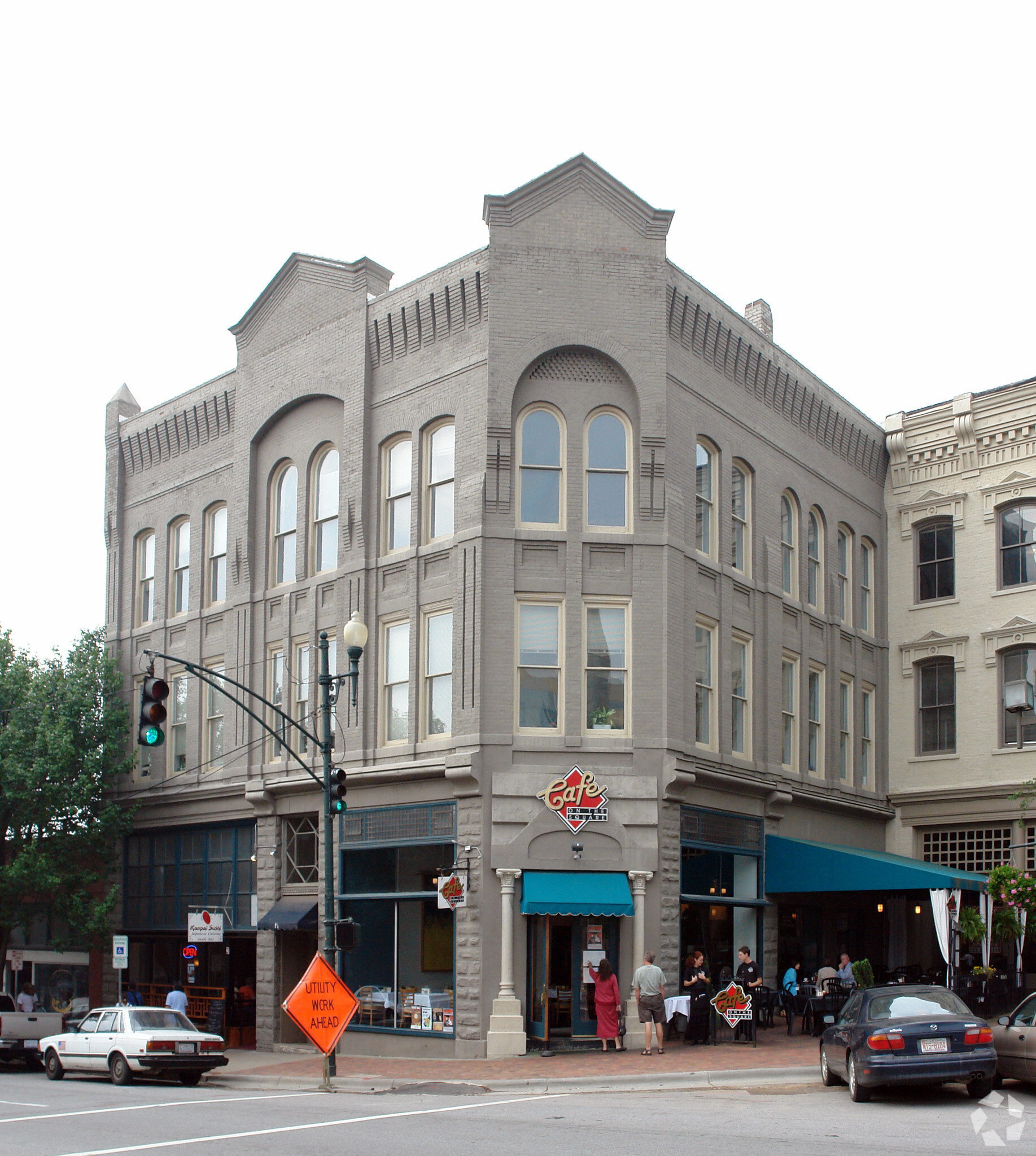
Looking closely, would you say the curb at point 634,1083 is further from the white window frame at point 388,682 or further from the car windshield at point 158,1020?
the white window frame at point 388,682

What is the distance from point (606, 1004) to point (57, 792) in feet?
48.2

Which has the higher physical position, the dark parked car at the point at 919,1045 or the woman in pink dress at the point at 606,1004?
the dark parked car at the point at 919,1045

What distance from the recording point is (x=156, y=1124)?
52.6 ft

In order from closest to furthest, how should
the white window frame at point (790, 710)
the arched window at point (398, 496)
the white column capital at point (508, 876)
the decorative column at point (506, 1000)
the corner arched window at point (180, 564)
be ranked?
1. the decorative column at point (506, 1000)
2. the white column capital at point (508, 876)
3. the arched window at point (398, 496)
4. the white window frame at point (790, 710)
5. the corner arched window at point (180, 564)

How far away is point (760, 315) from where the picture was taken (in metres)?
34.6

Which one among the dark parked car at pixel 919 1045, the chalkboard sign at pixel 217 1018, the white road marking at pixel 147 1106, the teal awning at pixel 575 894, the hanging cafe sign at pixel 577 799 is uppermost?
the hanging cafe sign at pixel 577 799

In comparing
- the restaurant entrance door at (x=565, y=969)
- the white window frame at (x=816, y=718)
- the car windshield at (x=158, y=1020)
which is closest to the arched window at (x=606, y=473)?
the restaurant entrance door at (x=565, y=969)

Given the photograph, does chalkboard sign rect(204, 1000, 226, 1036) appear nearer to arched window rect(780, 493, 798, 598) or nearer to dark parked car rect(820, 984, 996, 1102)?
arched window rect(780, 493, 798, 598)

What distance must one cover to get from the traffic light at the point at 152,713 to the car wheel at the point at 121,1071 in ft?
20.8

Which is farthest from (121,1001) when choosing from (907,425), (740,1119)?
(907,425)

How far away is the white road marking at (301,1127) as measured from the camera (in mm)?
13797

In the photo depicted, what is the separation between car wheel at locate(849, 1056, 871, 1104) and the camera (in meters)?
16.4

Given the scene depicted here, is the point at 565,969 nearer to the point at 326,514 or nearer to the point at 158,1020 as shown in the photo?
the point at 158,1020

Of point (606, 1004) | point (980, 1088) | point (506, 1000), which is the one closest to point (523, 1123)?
point (980, 1088)
